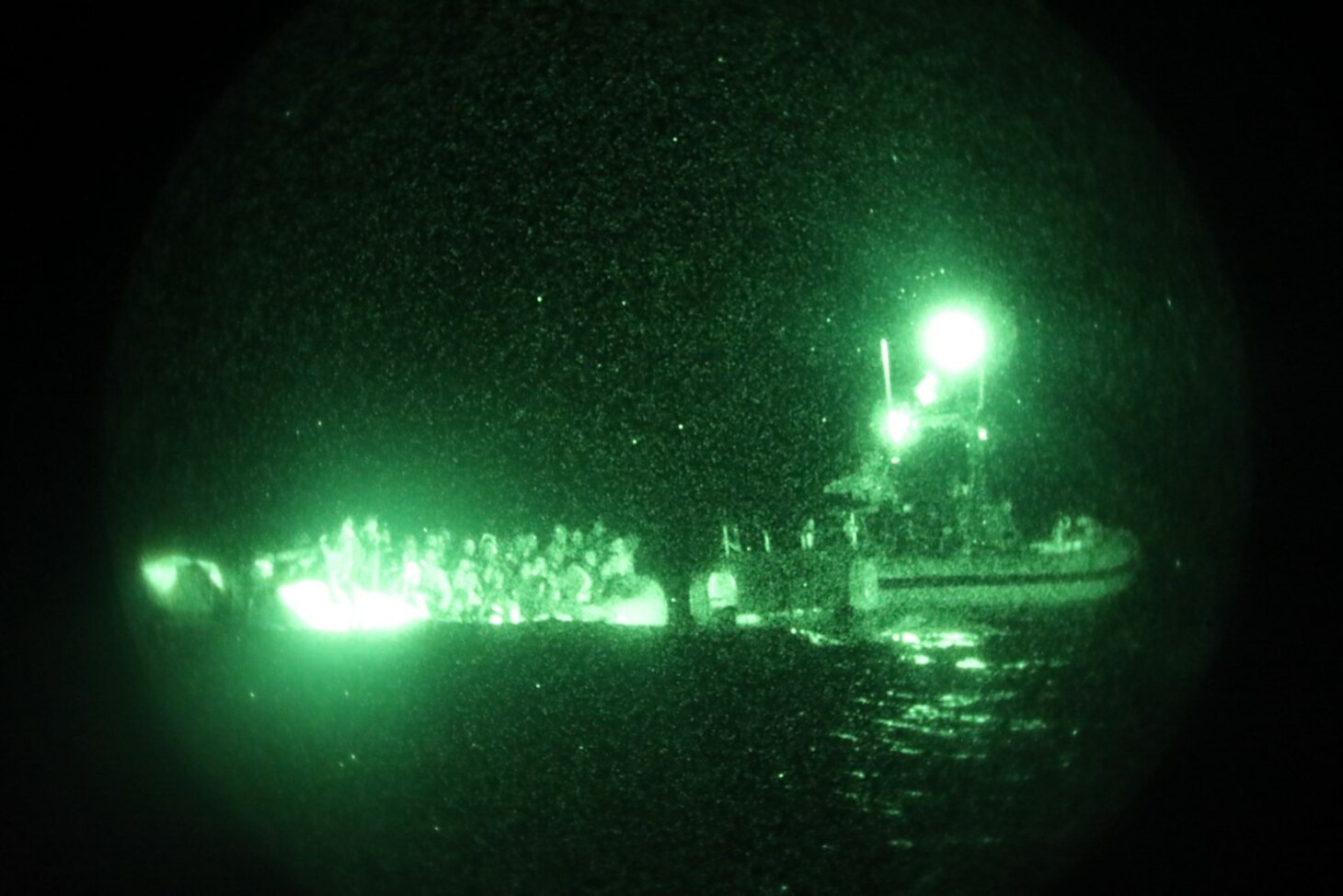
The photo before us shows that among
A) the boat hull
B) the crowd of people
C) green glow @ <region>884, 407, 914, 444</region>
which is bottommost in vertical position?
the boat hull

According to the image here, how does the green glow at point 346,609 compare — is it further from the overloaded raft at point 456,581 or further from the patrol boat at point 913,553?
the patrol boat at point 913,553

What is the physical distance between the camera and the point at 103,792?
7.02ft

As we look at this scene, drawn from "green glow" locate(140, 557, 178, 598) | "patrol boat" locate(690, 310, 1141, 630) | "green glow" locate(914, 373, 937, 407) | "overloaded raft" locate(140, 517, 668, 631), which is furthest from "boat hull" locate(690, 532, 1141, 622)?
"green glow" locate(140, 557, 178, 598)

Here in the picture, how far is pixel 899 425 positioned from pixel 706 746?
0.65 meters

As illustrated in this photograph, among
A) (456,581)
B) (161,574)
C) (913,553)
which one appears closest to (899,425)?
(913,553)

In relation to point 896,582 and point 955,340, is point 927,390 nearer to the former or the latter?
point 955,340

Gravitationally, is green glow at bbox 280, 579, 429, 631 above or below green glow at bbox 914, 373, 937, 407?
below

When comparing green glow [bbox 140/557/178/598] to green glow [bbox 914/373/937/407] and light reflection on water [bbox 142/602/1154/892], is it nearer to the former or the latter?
light reflection on water [bbox 142/602/1154/892]

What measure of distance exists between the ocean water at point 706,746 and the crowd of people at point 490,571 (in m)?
0.06

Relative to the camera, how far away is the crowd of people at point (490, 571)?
171 cm

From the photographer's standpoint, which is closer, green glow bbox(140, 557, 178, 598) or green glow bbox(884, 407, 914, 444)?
green glow bbox(884, 407, 914, 444)

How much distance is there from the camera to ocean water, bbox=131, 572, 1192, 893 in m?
1.75

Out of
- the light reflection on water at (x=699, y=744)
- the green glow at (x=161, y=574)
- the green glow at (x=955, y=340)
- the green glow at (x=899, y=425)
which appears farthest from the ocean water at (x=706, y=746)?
the green glow at (x=955, y=340)

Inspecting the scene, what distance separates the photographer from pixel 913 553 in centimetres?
169
